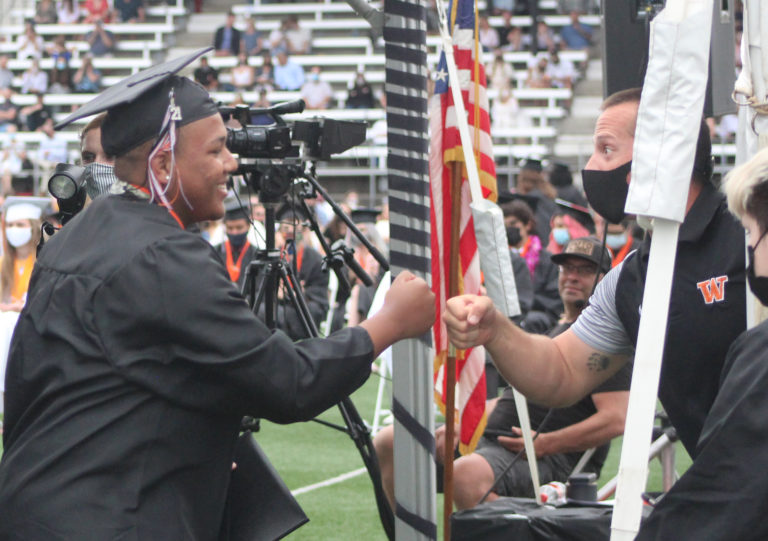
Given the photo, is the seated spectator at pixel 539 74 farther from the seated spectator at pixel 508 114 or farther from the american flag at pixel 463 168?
the american flag at pixel 463 168

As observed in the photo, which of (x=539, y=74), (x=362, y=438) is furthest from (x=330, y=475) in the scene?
(x=539, y=74)

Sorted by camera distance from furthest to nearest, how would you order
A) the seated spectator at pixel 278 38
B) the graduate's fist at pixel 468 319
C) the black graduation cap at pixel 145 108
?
1. the seated spectator at pixel 278 38
2. the graduate's fist at pixel 468 319
3. the black graduation cap at pixel 145 108

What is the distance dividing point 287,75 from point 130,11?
15.8ft

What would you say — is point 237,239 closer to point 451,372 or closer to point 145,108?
point 451,372

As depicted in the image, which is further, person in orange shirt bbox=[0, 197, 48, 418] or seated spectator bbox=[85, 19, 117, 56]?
seated spectator bbox=[85, 19, 117, 56]

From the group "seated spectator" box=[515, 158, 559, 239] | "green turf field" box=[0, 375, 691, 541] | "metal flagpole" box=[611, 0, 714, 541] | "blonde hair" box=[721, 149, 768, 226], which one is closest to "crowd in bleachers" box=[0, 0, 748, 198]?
"seated spectator" box=[515, 158, 559, 239]

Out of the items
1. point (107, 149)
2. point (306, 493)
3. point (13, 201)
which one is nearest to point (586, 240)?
point (306, 493)

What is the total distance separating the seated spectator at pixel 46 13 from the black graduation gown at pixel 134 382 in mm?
25341

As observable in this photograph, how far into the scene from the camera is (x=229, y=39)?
2459cm

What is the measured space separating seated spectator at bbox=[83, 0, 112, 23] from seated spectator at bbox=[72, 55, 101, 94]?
2.86 meters

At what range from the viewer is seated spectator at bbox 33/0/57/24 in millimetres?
26297

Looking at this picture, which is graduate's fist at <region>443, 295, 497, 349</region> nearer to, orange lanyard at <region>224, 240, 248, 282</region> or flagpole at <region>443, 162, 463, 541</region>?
flagpole at <region>443, 162, 463, 541</region>

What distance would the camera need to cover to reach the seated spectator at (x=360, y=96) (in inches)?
859

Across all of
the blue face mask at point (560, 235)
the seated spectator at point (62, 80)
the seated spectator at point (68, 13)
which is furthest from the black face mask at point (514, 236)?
the seated spectator at point (68, 13)
